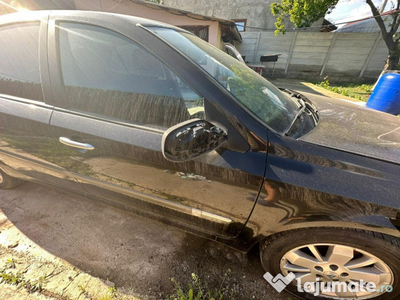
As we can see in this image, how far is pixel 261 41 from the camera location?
10.5 m

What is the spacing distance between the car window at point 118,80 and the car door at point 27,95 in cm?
20

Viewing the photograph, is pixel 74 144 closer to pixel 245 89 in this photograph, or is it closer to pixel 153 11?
pixel 245 89

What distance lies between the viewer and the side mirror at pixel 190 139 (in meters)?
0.88

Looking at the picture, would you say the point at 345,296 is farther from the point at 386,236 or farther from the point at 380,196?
the point at 380,196

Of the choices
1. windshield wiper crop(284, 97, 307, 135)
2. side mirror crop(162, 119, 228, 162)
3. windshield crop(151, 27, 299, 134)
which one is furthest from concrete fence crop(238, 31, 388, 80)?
side mirror crop(162, 119, 228, 162)

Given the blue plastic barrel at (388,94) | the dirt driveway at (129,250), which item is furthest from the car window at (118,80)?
the blue plastic barrel at (388,94)

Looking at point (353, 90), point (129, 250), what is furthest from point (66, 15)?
point (353, 90)

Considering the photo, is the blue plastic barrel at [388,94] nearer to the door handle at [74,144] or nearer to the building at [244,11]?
the door handle at [74,144]

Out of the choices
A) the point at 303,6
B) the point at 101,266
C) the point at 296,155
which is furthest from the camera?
the point at 303,6

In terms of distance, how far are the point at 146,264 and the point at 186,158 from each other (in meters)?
1.14

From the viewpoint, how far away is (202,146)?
0.98 metres

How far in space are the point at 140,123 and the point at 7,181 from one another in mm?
1986

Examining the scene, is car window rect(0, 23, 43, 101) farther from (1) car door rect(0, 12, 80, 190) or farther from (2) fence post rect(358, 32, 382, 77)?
(2) fence post rect(358, 32, 382, 77)

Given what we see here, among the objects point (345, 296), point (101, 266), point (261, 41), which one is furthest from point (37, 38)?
point (261, 41)
